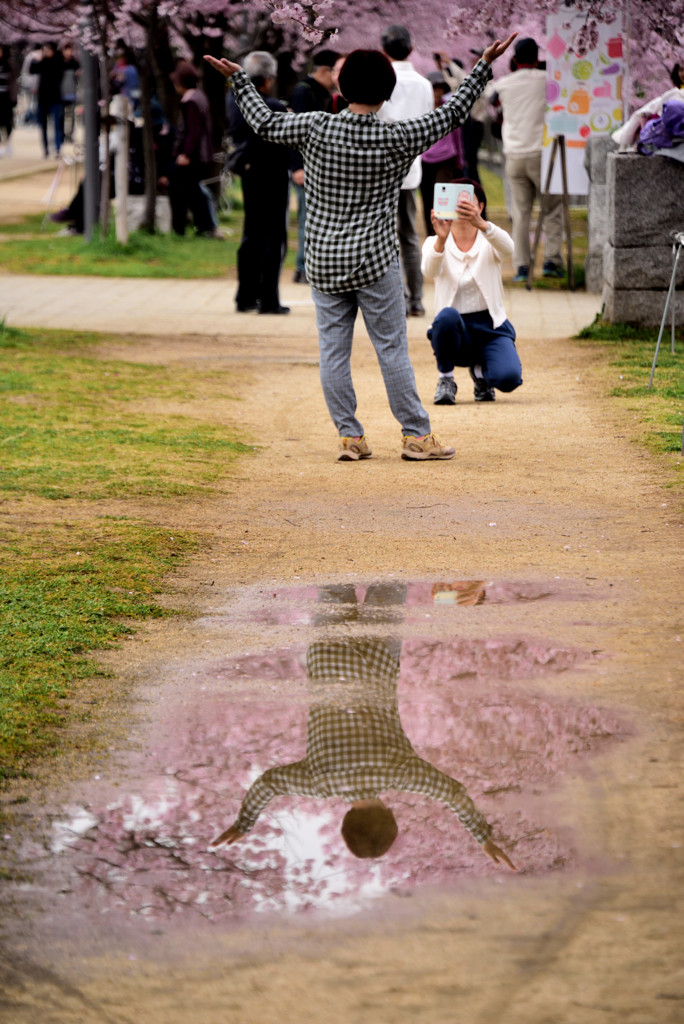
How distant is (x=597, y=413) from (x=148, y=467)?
9.03 feet

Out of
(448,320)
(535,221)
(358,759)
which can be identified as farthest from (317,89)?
(358,759)

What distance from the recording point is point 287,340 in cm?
1140

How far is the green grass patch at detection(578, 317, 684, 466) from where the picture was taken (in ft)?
25.4

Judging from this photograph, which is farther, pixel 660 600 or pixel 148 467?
pixel 148 467

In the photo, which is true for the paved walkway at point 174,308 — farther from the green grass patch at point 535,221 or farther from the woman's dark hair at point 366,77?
the woman's dark hair at point 366,77

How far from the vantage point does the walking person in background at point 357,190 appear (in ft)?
21.0

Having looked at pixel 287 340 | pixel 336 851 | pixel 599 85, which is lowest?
pixel 287 340

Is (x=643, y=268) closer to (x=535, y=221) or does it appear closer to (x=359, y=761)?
(x=359, y=761)

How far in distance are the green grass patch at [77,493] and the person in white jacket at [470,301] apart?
1.37m

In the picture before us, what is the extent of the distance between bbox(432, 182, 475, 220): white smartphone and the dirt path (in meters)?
1.16

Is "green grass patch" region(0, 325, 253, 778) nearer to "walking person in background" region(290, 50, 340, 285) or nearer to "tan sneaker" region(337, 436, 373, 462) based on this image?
"tan sneaker" region(337, 436, 373, 462)

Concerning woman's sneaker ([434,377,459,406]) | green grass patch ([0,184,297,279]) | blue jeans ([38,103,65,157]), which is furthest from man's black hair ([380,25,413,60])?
blue jeans ([38,103,65,157])

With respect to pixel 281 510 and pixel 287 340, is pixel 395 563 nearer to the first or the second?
pixel 281 510

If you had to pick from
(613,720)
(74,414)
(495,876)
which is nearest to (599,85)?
(74,414)
